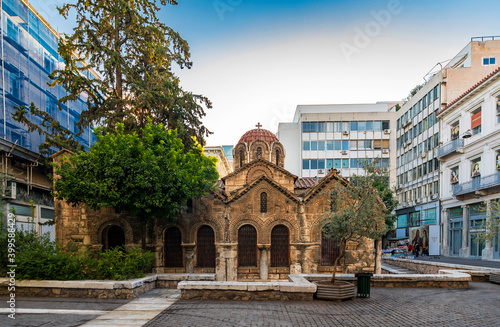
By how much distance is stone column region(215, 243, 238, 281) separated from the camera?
2028 centimetres

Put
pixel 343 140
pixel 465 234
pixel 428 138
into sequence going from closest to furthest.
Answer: pixel 465 234
pixel 428 138
pixel 343 140

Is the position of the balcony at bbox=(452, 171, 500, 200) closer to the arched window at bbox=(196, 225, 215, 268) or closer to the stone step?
the stone step

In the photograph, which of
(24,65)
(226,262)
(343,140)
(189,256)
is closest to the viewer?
(226,262)

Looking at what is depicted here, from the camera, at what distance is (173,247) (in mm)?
21297

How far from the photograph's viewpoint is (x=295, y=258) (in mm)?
20656

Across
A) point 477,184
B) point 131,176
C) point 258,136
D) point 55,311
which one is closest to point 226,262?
point 131,176

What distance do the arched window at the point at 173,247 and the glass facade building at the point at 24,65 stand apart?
457 inches

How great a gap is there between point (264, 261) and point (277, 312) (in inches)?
422

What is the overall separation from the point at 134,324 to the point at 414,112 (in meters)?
42.8

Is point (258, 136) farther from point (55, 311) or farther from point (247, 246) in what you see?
point (55, 311)

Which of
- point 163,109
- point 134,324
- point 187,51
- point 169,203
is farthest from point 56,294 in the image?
point 187,51

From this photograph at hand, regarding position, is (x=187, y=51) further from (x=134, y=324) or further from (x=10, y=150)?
(x=134, y=324)

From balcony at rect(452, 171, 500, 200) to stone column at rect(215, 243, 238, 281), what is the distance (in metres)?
19.9

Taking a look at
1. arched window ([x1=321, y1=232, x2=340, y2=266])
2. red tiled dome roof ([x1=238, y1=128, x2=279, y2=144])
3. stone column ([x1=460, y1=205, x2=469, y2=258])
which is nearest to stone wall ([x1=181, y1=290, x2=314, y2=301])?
arched window ([x1=321, y1=232, x2=340, y2=266])
